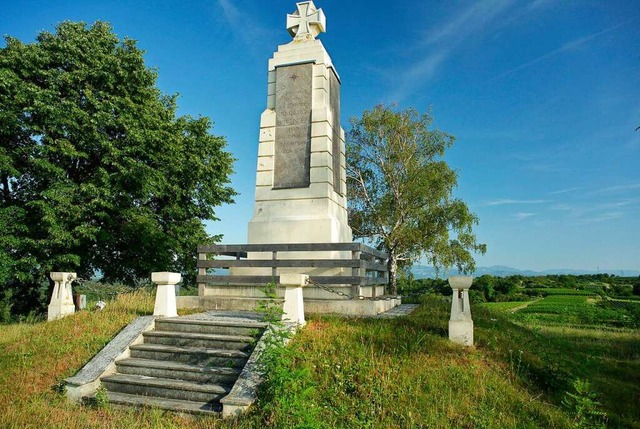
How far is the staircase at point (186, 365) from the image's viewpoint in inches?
275

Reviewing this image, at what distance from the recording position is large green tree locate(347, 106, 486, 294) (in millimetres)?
26625

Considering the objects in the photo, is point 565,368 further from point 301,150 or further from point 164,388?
point 301,150

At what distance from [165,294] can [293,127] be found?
5940mm

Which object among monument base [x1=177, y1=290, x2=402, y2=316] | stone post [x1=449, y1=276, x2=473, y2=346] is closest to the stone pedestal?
monument base [x1=177, y1=290, x2=402, y2=316]

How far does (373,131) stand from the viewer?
28406 millimetres

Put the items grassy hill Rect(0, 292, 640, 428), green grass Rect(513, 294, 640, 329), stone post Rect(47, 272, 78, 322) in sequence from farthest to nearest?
green grass Rect(513, 294, 640, 329) < stone post Rect(47, 272, 78, 322) < grassy hill Rect(0, 292, 640, 428)

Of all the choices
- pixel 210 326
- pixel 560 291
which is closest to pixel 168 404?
pixel 210 326

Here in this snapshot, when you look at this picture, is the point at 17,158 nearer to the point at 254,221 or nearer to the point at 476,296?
the point at 254,221

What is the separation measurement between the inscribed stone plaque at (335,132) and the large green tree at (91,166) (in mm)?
8715

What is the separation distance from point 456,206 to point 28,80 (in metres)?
22.1

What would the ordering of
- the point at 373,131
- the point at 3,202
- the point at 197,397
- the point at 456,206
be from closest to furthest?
1. the point at 197,397
2. the point at 3,202
3. the point at 456,206
4. the point at 373,131

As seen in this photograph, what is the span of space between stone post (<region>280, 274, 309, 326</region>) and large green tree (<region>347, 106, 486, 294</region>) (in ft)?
58.7

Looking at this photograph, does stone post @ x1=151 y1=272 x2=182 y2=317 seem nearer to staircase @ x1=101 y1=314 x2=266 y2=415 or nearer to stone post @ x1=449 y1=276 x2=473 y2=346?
staircase @ x1=101 y1=314 x2=266 y2=415

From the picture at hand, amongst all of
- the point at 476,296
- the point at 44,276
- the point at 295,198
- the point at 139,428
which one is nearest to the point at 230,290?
the point at 295,198
